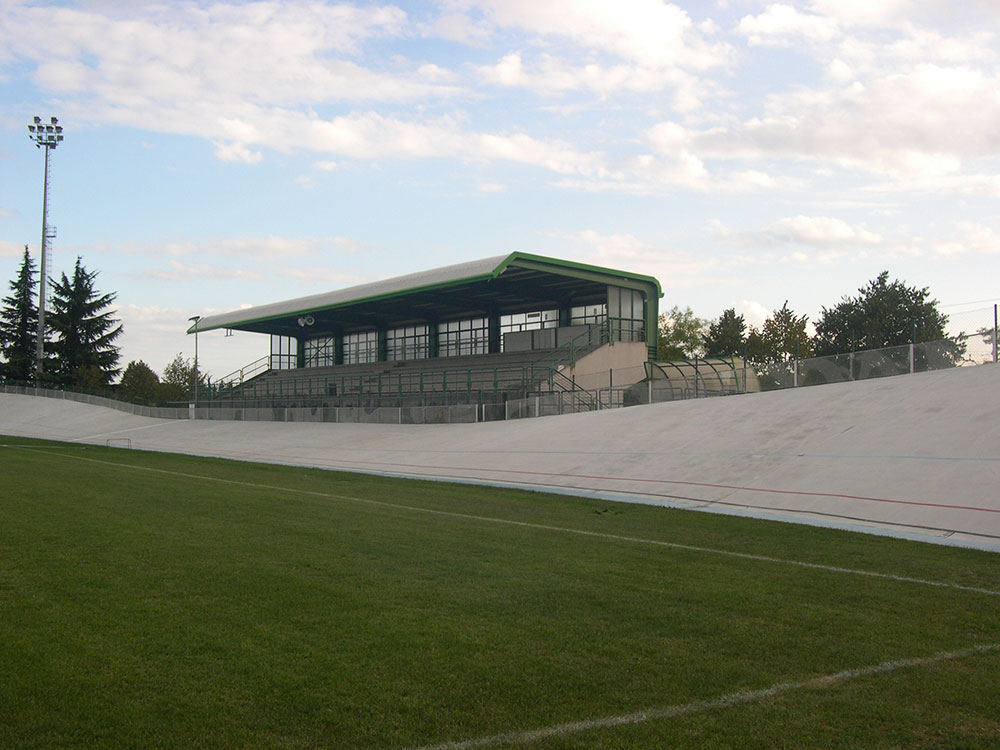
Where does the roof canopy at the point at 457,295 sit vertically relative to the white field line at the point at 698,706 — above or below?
above

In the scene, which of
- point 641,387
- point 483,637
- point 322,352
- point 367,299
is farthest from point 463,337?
point 483,637

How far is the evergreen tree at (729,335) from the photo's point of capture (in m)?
80.9

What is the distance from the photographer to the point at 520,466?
22922 millimetres

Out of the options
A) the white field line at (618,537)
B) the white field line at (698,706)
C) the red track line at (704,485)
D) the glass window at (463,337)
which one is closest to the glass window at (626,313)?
the glass window at (463,337)

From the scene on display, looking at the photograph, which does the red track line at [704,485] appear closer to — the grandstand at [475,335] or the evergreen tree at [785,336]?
the grandstand at [475,335]

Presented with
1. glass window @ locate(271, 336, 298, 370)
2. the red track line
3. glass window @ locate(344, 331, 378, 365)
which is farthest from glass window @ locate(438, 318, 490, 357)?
the red track line

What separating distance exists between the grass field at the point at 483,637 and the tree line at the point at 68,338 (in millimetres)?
85502

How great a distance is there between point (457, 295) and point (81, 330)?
63.5m

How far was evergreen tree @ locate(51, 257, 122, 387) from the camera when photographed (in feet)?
305

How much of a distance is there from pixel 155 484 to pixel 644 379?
2229 cm

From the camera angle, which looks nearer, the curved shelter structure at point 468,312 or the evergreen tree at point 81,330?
the curved shelter structure at point 468,312

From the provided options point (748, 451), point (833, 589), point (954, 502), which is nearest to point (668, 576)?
point (833, 589)

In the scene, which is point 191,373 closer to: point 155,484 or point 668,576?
point 155,484

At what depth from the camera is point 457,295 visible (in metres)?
50.0
